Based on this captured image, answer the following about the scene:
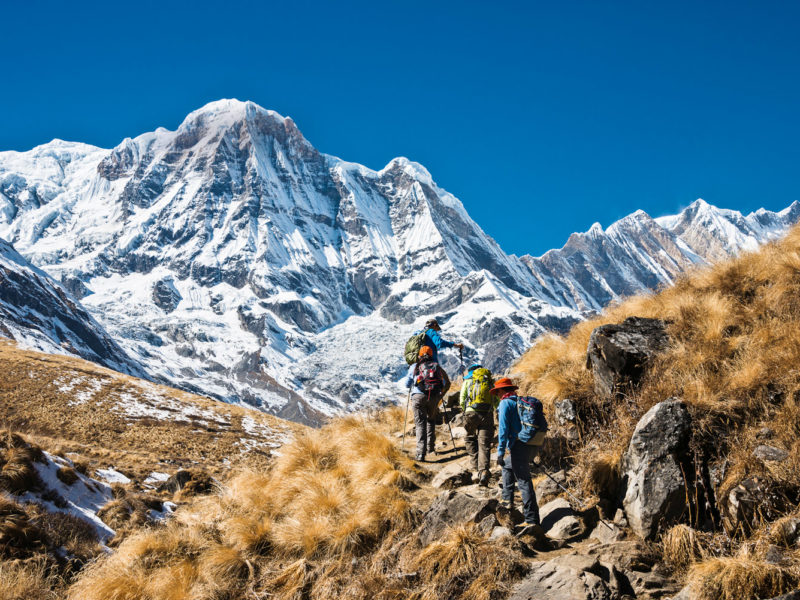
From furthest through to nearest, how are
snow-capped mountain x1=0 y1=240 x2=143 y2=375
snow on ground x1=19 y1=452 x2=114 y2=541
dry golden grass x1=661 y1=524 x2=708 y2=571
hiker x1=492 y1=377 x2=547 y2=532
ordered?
snow-capped mountain x1=0 y1=240 x2=143 y2=375 < snow on ground x1=19 y1=452 x2=114 y2=541 < hiker x1=492 y1=377 x2=547 y2=532 < dry golden grass x1=661 y1=524 x2=708 y2=571

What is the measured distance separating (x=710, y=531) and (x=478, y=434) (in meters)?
3.86

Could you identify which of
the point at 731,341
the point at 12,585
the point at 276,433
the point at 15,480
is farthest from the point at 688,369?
the point at 276,433

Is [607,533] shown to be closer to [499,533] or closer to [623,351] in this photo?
[499,533]

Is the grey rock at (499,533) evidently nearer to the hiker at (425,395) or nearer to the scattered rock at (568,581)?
the scattered rock at (568,581)

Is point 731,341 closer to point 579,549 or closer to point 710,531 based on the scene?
point 710,531

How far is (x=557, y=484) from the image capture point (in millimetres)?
7273

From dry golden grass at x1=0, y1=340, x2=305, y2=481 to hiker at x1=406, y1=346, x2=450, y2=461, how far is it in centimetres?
1352

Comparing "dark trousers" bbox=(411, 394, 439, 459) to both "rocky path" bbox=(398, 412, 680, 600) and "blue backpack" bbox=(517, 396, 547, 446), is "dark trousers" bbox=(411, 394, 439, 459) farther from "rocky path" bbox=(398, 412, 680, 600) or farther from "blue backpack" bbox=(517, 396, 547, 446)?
"blue backpack" bbox=(517, 396, 547, 446)

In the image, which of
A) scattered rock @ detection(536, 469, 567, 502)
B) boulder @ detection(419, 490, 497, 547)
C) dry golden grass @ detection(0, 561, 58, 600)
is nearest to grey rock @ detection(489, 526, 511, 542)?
boulder @ detection(419, 490, 497, 547)

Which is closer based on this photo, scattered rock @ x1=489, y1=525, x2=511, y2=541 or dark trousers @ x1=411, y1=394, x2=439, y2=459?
scattered rock @ x1=489, y1=525, x2=511, y2=541

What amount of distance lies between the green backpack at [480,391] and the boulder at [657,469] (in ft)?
9.08

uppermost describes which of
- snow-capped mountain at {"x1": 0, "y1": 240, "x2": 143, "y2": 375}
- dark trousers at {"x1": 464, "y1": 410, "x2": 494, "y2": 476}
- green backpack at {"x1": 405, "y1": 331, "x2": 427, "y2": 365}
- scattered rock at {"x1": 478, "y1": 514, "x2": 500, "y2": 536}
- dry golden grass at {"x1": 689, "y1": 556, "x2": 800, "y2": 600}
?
snow-capped mountain at {"x1": 0, "y1": 240, "x2": 143, "y2": 375}

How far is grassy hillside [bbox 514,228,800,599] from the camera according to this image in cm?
487

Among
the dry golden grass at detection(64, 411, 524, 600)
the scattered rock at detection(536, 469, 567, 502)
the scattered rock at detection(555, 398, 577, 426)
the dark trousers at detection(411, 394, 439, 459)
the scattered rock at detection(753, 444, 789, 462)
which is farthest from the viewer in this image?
the dark trousers at detection(411, 394, 439, 459)
